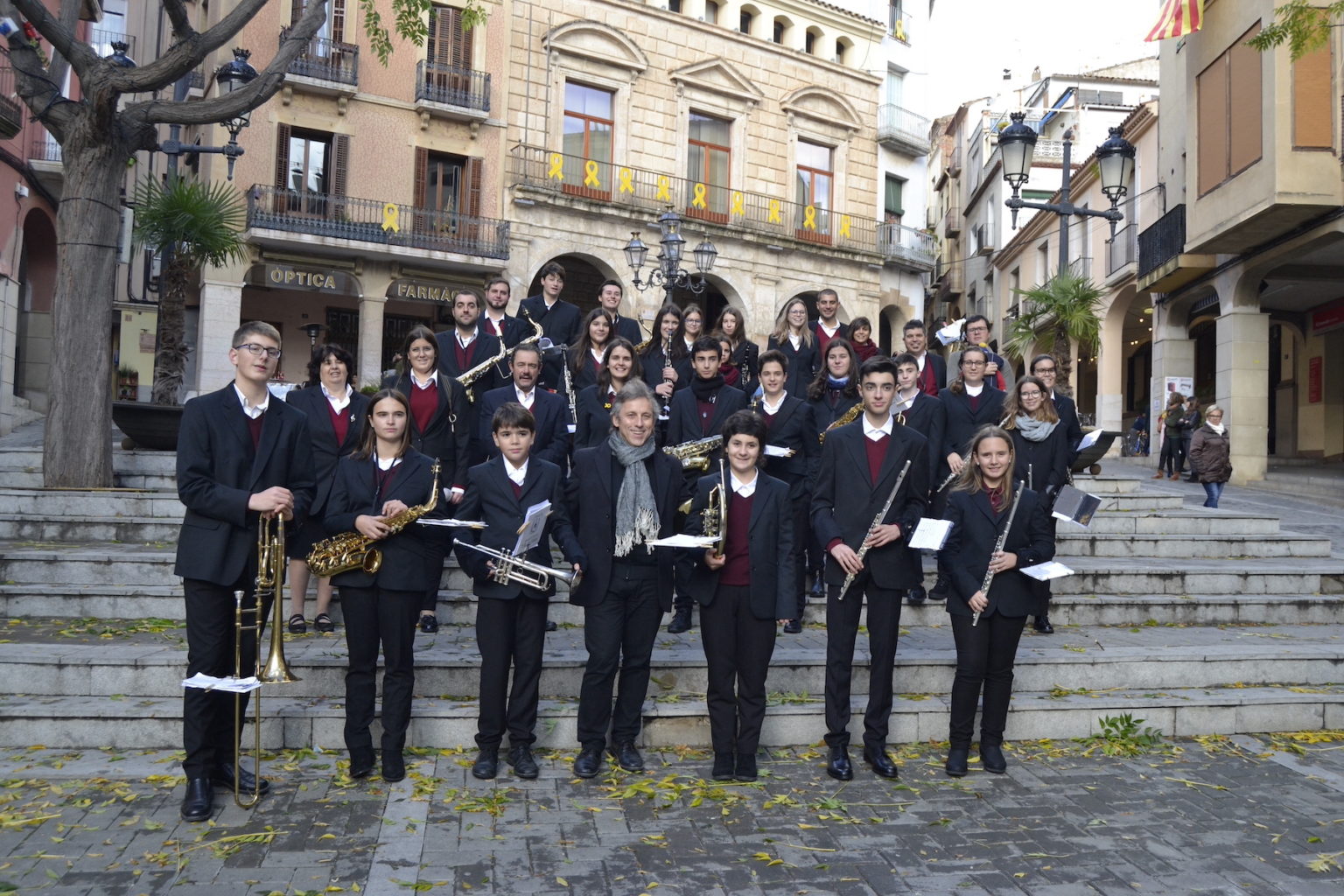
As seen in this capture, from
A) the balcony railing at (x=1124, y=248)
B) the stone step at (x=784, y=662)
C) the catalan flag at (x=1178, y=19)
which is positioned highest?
the catalan flag at (x=1178, y=19)

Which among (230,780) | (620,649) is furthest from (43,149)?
(620,649)

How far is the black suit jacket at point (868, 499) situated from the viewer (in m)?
6.02

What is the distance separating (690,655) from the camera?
7.11m

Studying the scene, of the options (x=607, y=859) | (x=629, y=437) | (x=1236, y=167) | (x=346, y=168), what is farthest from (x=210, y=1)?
(x=607, y=859)

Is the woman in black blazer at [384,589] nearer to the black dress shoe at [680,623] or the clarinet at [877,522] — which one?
the clarinet at [877,522]

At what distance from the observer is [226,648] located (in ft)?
16.9

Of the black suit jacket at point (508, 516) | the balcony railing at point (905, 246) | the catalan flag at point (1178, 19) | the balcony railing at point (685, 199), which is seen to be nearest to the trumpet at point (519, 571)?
the black suit jacket at point (508, 516)

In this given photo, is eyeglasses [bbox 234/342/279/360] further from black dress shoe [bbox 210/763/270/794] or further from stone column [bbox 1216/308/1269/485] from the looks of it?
stone column [bbox 1216/308/1269/485]

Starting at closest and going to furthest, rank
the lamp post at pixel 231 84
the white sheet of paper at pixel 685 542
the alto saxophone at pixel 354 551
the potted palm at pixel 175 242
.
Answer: the white sheet of paper at pixel 685 542 → the alto saxophone at pixel 354 551 → the potted palm at pixel 175 242 → the lamp post at pixel 231 84

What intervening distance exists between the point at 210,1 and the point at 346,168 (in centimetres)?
558

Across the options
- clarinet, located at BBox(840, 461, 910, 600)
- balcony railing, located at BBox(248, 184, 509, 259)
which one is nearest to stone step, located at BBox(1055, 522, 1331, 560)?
clarinet, located at BBox(840, 461, 910, 600)

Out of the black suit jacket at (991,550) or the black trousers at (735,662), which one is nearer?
the black trousers at (735,662)

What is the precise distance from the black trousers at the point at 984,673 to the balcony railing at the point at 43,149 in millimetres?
22328

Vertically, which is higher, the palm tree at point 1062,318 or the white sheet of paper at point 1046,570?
the palm tree at point 1062,318
